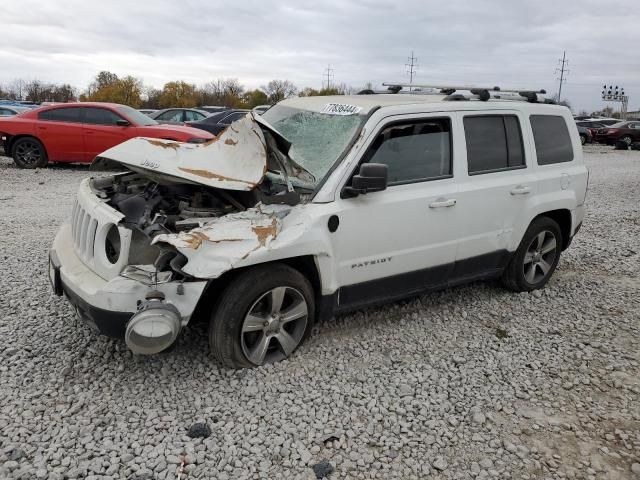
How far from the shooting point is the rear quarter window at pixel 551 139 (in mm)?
4914

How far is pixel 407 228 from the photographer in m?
3.99

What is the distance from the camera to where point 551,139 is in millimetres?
5043

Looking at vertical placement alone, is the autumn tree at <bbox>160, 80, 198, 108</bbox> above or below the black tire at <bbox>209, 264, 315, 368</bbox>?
above

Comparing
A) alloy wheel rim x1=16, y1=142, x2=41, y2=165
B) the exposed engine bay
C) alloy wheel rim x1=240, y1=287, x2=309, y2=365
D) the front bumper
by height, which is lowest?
alloy wheel rim x1=240, y1=287, x2=309, y2=365

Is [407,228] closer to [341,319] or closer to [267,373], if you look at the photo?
[341,319]

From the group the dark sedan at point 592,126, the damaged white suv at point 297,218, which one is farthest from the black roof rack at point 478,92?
the dark sedan at point 592,126

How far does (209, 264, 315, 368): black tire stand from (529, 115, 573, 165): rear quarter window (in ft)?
8.90

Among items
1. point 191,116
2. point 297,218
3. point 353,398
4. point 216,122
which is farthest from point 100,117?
point 353,398

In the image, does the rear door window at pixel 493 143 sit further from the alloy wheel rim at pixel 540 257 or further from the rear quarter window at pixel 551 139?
the alloy wheel rim at pixel 540 257

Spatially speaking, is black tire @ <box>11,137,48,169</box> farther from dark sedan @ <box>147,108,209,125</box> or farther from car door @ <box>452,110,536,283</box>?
car door @ <box>452,110,536,283</box>

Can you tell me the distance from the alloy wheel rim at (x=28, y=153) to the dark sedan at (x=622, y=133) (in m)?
26.2

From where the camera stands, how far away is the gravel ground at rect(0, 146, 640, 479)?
111 inches

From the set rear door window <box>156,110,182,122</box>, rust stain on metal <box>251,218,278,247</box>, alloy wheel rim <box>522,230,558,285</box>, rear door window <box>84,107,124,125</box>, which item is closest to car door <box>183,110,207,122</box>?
rear door window <box>156,110,182,122</box>

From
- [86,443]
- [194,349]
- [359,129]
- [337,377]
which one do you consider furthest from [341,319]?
[86,443]
